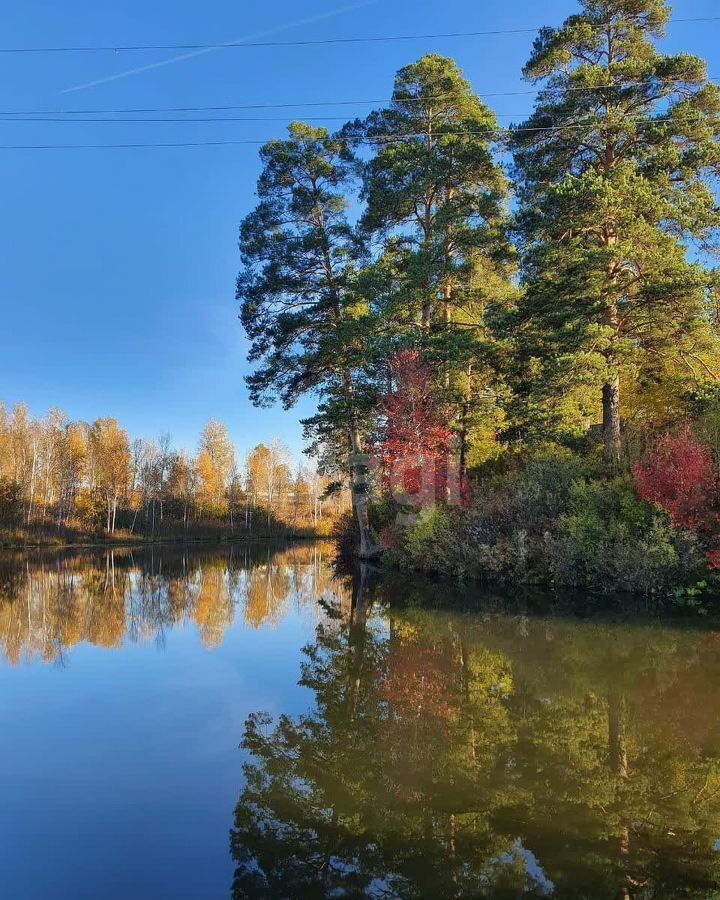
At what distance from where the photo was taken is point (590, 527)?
13617 millimetres

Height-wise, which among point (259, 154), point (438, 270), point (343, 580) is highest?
point (259, 154)

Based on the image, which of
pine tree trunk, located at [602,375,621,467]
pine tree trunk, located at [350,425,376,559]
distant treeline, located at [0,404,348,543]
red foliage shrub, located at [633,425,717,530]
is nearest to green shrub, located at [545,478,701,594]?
red foliage shrub, located at [633,425,717,530]

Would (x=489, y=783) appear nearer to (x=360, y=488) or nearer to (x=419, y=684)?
(x=419, y=684)

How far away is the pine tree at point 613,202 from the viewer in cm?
1374

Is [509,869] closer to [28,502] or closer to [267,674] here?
[267,674]

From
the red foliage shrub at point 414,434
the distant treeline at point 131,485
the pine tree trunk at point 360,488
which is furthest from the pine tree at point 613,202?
the distant treeline at point 131,485

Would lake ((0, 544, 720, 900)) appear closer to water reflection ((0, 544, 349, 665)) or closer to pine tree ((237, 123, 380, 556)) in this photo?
water reflection ((0, 544, 349, 665))

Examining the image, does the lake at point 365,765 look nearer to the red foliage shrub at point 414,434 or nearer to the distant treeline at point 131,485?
the red foliage shrub at point 414,434

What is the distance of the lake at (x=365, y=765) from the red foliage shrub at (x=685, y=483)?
128 inches

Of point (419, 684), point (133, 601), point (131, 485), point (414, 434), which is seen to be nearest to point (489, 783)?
point (419, 684)

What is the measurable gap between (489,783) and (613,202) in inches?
509

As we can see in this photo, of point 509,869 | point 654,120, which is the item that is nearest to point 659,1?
point 654,120

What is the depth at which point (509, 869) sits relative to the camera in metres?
3.10

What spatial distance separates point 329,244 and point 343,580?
38.1 feet
